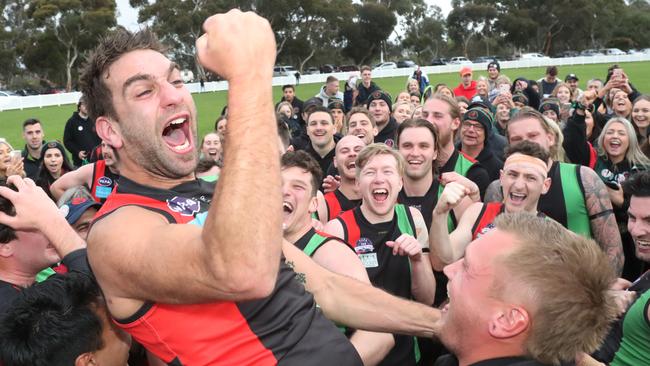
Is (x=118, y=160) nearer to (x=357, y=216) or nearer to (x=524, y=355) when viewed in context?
(x=524, y=355)

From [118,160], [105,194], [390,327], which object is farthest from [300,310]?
[105,194]

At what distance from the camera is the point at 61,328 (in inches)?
99.3

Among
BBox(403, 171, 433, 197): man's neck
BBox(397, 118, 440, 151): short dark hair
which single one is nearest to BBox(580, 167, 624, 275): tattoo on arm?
BBox(403, 171, 433, 197): man's neck

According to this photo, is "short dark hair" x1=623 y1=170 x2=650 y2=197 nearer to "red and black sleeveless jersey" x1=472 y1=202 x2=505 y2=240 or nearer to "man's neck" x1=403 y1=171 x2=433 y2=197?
"red and black sleeveless jersey" x1=472 y1=202 x2=505 y2=240

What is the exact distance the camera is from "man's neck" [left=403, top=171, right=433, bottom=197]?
5676mm

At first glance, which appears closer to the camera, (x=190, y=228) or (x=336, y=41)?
(x=190, y=228)

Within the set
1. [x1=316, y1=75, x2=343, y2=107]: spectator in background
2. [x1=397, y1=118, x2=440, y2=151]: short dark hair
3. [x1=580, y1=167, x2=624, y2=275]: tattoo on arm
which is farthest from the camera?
[x1=316, y1=75, x2=343, y2=107]: spectator in background

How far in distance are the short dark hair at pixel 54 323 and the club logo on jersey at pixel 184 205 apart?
0.67 metres

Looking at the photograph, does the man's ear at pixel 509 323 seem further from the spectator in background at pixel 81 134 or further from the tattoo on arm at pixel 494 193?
the spectator in background at pixel 81 134

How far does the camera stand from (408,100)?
39.8 feet

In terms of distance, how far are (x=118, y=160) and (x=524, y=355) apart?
1.79 metres

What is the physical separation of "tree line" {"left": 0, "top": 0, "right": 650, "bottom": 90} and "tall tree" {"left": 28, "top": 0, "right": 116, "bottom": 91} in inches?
3.9

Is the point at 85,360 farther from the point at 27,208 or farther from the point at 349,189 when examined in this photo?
the point at 349,189

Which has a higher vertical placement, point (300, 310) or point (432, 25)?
point (432, 25)
